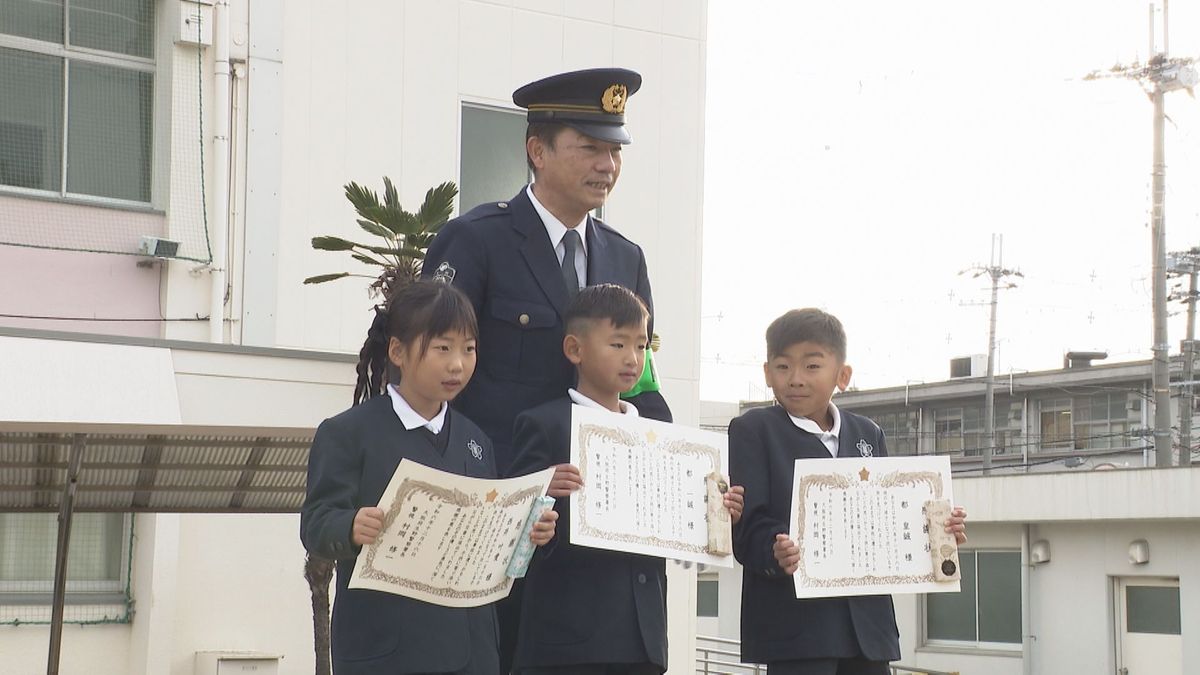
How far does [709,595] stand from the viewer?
31.2 m

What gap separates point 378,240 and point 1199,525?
13.1 m

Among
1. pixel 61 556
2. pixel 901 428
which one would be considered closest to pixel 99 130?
pixel 61 556

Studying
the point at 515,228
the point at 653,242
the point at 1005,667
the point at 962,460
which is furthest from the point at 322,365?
the point at 962,460

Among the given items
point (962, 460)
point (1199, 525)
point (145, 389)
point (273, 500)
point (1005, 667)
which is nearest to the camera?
point (273, 500)

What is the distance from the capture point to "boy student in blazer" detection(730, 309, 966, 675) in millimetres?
4410

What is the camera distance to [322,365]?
1148cm

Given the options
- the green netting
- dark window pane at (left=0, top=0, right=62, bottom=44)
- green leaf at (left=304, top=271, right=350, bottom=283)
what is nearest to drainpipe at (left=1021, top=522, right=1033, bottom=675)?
green leaf at (left=304, top=271, right=350, bottom=283)

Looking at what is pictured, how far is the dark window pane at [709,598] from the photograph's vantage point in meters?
30.8

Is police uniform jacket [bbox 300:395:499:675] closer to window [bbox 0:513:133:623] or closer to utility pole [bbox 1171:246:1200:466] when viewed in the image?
window [bbox 0:513:133:623]

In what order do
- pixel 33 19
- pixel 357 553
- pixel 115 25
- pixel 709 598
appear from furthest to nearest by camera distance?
1. pixel 709 598
2. pixel 115 25
3. pixel 33 19
4. pixel 357 553

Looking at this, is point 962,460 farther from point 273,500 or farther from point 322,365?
point 273,500

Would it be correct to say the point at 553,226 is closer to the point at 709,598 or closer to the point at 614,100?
the point at 614,100

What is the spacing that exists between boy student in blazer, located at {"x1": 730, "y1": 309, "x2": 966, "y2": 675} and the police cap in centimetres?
81

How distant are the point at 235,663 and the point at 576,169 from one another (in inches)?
314
